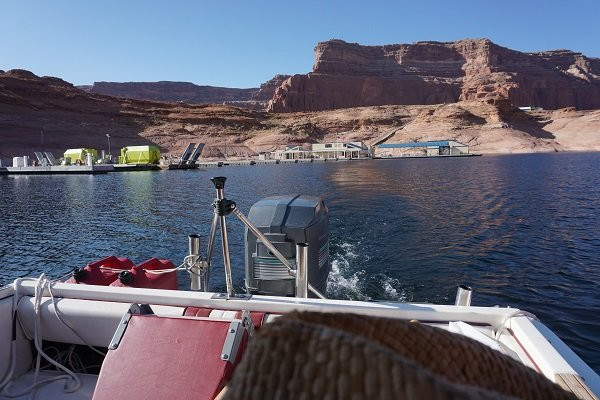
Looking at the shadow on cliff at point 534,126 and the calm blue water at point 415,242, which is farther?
the shadow on cliff at point 534,126

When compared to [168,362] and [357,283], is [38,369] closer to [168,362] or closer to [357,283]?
[168,362]

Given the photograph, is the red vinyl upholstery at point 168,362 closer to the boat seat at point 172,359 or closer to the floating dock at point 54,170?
the boat seat at point 172,359

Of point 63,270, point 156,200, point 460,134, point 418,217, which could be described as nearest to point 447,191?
point 418,217

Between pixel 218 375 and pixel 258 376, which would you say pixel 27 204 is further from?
pixel 258 376

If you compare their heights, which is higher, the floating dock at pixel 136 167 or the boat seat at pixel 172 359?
the floating dock at pixel 136 167

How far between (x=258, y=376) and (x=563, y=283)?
1024 cm

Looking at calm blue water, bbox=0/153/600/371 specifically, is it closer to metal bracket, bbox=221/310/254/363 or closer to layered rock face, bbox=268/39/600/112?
metal bracket, bbox=221/310/254/363

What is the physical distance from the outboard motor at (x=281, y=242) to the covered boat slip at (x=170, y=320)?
5.44 ft

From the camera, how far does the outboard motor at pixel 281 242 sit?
4.75m

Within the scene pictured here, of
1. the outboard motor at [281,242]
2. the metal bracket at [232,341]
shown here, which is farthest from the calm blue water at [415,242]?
the metal bracket at [232,341]

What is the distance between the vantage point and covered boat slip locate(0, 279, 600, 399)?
239 centimetres

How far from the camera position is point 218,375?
229 cm

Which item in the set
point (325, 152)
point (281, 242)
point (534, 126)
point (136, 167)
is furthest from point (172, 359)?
point (534, 126)

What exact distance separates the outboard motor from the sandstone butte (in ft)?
255
